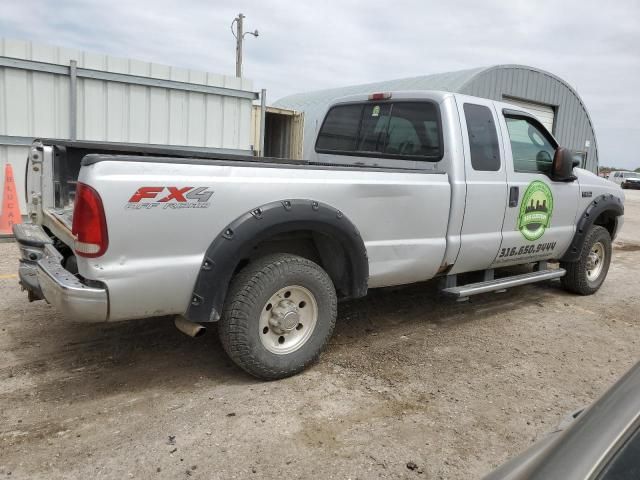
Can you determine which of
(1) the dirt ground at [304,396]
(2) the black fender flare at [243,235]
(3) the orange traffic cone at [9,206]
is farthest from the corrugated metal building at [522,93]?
(2) the black fender flare at [243,235]

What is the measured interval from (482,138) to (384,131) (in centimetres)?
91

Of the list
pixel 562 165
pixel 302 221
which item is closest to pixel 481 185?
pixel 562 165

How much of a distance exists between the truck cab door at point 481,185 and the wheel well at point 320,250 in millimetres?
1202

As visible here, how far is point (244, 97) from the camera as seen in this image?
11.2 metres

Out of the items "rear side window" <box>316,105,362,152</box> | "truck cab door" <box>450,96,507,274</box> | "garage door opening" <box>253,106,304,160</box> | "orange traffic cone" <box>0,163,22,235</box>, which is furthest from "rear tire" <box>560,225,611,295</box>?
"garage door opening" <box>253,106,304,160</box>

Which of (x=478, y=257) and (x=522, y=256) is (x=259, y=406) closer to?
(x=478, y=257)

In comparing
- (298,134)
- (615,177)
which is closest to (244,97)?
(298,134)

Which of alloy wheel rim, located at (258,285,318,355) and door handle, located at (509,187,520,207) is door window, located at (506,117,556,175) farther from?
alloy wheel rim, located at (258,285,318,355)

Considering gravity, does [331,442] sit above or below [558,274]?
below

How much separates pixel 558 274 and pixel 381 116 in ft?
8.20

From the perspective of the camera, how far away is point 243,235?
324cm

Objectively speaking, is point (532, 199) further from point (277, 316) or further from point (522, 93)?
point (522, 93)

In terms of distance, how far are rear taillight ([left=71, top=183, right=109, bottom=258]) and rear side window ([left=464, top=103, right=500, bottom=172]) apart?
3.02m

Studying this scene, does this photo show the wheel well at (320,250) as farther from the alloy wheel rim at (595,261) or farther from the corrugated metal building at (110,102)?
the corrugated metal building at (110,102)
